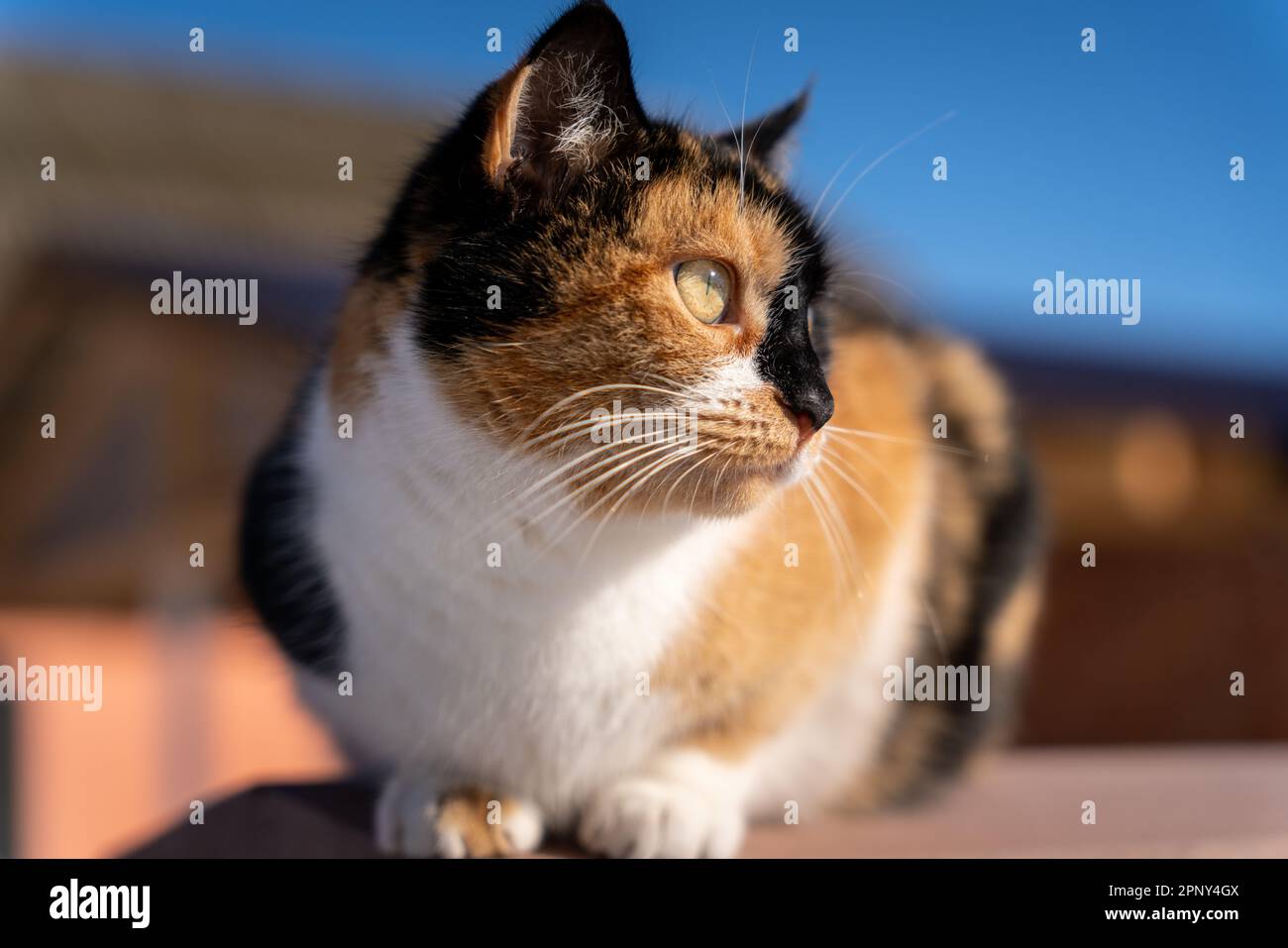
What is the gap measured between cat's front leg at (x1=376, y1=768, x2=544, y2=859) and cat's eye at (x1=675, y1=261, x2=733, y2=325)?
1.76 feet

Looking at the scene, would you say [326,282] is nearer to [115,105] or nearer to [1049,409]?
[115,105]

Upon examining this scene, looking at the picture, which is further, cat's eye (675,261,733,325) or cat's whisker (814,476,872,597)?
cat's whisker (814,476,872,597)

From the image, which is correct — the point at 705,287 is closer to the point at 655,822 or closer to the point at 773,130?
the point at 773,130

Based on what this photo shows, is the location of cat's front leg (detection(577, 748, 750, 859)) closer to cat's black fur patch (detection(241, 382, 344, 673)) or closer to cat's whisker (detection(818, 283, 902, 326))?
cat's black fur patch (detection(241, 382, 344, 673))

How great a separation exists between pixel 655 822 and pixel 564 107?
0.67 meters

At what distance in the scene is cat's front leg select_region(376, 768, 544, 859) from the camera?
103cm

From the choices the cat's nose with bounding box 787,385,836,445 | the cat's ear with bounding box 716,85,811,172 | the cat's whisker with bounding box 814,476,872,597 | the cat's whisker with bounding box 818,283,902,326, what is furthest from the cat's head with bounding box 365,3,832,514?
the cat's whisker with bounding box 818,283,902,326

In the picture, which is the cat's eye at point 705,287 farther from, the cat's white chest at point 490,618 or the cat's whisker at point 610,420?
the cat's white chest at point 490,618

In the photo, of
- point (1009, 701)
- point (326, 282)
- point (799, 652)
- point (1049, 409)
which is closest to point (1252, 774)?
point (1009, 701)

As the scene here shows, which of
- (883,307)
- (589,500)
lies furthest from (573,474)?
(883,307)

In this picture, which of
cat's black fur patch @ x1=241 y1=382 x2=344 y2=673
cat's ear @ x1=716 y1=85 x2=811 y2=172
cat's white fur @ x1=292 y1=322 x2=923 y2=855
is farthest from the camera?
cat's black fur patch @ x1=241 y1=382 x2=344 y2=673

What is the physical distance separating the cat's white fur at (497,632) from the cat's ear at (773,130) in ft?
1.23

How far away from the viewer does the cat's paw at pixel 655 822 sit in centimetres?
104

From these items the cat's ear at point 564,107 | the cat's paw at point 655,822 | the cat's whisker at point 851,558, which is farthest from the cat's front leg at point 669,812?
the cat's ear at point 564,107
